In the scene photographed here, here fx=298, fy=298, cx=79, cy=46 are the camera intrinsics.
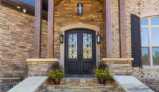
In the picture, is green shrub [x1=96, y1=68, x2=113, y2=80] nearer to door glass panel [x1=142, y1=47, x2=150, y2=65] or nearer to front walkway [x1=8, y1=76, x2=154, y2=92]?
front walkway [x1=8, y1=76, x2=154, y2=92]

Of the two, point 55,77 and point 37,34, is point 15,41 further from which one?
point 55,77

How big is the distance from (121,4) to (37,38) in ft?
10.6

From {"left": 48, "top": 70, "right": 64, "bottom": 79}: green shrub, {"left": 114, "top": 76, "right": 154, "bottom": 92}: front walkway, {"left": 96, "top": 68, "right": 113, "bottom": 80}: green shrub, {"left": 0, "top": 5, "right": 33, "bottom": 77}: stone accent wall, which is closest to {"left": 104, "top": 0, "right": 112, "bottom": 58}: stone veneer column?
{"left": 96, "top": 68, "right": 113, "bottom": 80}: green shrub

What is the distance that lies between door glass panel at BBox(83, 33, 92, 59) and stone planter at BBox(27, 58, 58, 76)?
101 inches

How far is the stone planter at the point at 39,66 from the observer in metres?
10.1

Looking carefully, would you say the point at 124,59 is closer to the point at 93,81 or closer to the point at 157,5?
the point at 93,81

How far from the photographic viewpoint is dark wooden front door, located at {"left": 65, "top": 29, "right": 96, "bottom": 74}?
488 inches

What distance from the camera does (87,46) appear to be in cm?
1256

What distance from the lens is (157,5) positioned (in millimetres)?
11836

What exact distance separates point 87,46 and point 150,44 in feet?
8.58

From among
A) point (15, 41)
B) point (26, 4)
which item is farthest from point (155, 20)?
point (15, 41)

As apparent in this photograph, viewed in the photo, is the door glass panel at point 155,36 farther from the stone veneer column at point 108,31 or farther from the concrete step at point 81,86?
the concrete step at point 81,86

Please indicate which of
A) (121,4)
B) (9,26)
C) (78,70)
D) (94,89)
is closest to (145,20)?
(121,4)

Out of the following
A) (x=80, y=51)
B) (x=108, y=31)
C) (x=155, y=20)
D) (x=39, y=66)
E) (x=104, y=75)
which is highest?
(x=155, y=20)
